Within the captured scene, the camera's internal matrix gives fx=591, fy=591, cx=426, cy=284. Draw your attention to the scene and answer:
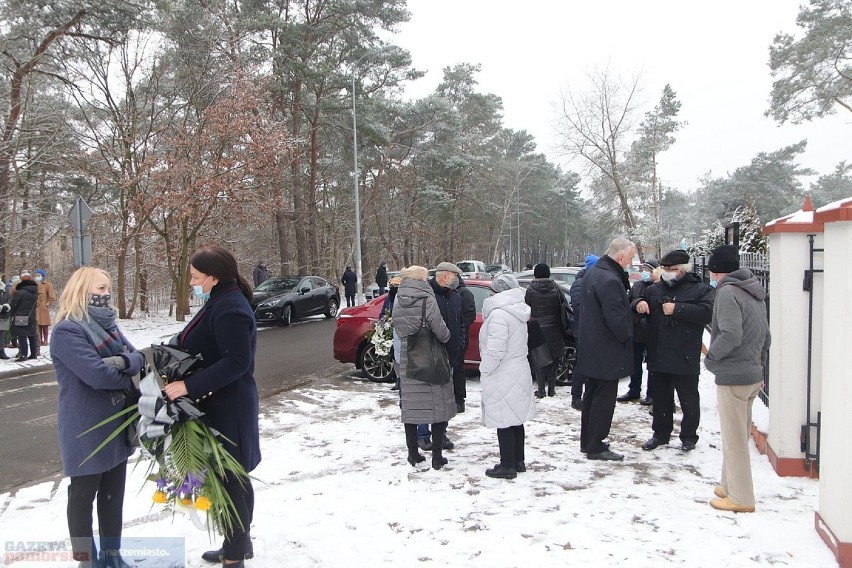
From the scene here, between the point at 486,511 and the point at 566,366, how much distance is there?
4.73 metres

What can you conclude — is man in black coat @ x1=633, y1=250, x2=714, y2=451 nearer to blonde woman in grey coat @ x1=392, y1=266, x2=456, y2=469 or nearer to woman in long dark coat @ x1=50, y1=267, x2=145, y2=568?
blonde woman in grey coat @ x1=392, y1=266, x2=456, y2=469

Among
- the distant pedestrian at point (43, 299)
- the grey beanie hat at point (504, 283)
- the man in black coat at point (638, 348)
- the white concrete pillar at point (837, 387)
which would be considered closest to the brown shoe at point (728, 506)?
the white concrete pillar at point (837, 387)

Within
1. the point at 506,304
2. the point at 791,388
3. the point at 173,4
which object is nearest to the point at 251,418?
the point at 506,304

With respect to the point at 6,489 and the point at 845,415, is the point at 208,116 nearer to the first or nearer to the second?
the point at 6,489

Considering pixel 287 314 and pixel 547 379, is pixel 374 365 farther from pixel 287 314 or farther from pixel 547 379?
pixel 287 314

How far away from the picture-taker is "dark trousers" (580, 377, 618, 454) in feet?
17.1

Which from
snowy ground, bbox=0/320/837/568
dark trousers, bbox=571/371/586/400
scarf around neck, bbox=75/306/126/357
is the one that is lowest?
snowy ground, bbox=0/320/837/568

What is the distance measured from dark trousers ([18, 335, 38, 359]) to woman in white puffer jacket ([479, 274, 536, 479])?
442 inches

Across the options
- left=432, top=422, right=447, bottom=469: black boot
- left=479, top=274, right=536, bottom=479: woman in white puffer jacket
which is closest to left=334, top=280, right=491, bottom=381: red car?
left=432, top=422, right=447, bottom=469: black boot

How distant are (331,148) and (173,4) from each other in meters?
16.0

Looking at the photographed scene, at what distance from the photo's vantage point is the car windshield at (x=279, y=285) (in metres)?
19.5

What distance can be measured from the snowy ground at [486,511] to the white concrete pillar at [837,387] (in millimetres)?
243

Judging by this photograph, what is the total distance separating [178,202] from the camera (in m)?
16.7

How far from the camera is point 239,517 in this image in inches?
127
